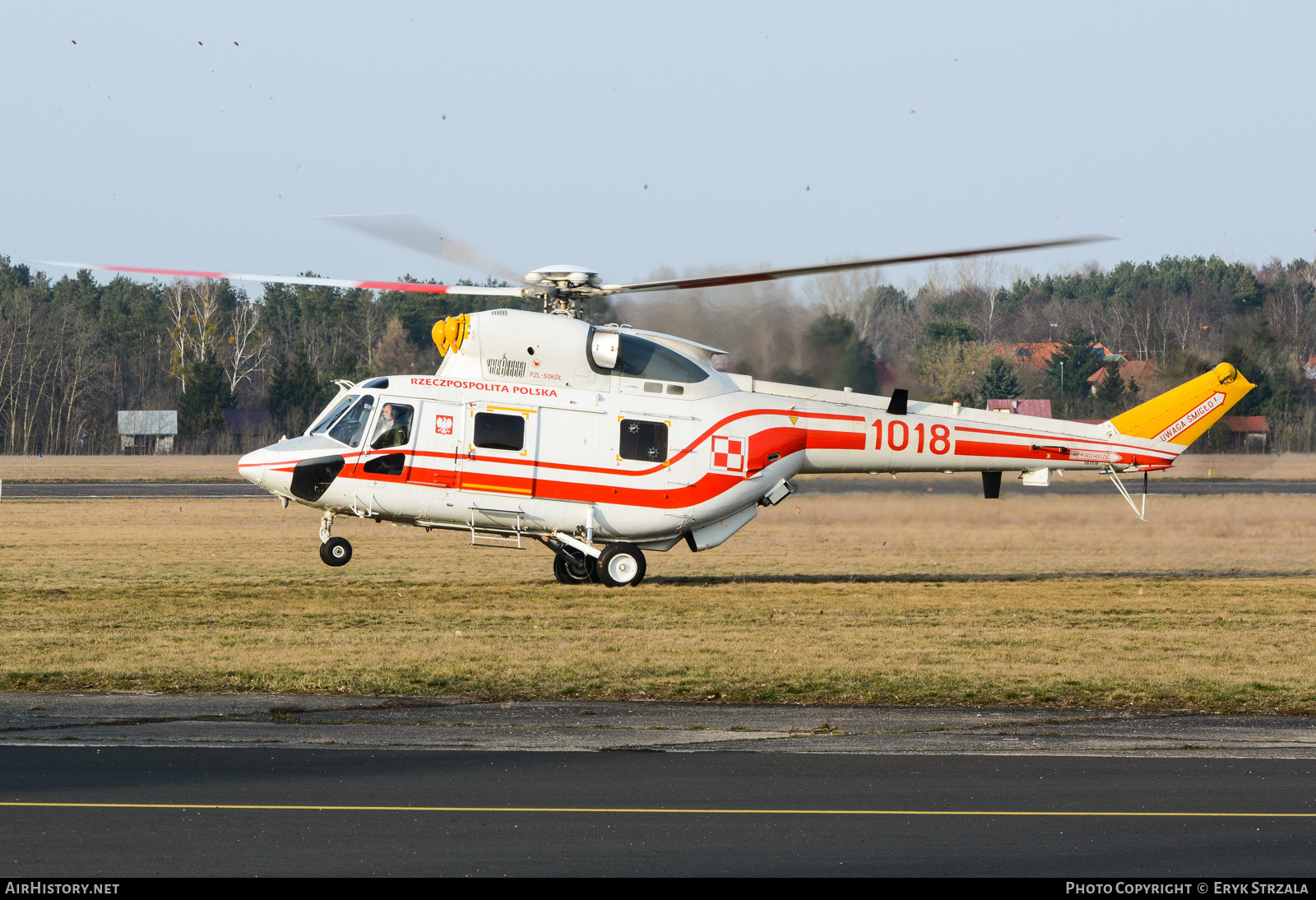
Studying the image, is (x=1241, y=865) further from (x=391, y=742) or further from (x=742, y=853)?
(x=391, y=742)

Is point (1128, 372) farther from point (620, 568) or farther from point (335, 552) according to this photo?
point (335, 552)

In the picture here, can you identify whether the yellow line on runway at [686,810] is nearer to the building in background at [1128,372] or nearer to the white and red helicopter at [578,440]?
the white and red helicopter at [578,440]

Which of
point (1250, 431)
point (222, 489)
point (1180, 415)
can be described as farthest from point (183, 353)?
point (1180, 415)

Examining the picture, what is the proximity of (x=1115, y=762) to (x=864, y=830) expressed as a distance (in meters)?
2.81

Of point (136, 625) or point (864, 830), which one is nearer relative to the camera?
point (864, 830)

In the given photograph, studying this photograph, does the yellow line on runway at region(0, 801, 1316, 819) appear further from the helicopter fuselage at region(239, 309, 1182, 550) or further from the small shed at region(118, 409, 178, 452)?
the small shed at region(118, 409, 178, 452)

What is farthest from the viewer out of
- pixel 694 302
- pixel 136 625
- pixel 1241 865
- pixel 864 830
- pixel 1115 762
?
pixel 694 302

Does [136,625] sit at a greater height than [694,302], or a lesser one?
lesser

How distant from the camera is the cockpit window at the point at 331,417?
18859 mm

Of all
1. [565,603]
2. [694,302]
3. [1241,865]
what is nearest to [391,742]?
[1241,865]

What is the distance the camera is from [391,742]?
9461 millimetres

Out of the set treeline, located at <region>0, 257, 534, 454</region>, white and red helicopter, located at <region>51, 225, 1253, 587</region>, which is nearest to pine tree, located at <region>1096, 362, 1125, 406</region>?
white and red helicopter, located at <region>51, 225, 1253, 587</region>

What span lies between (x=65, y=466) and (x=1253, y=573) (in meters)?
68.1
